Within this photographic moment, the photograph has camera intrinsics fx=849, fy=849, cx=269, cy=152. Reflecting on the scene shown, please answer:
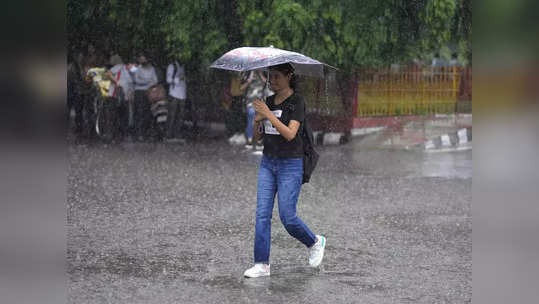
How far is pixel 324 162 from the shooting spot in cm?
1466

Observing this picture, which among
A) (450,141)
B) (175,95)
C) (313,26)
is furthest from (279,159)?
(450,141)

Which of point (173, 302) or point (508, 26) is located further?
point (173, 302)

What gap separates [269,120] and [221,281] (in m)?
1.21

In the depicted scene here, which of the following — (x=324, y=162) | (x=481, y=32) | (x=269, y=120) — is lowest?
(x=324, y=162)

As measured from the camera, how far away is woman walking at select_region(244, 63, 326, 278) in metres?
6.05

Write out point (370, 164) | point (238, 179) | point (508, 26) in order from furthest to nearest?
point (370, 164) → point (238, 179) → point (508, 26)

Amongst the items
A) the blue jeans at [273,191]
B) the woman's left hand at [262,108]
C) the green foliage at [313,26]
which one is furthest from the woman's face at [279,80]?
the green foliage at [313,26]

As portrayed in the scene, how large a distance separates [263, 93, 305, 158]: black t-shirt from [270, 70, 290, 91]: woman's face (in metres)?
0.10

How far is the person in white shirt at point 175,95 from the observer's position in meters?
18.1

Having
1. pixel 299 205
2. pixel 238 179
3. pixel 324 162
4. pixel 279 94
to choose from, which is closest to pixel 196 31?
pixel 324 162

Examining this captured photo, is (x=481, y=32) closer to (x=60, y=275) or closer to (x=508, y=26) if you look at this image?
(x=508, y=26)

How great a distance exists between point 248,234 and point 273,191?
1892mm

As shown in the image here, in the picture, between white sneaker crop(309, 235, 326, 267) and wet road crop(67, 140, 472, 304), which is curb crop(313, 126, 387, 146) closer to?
wet road crop(67, 140, 472, 304)

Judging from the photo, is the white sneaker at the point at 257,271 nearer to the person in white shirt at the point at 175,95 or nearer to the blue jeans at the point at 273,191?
the blue jeans at the point at 273,191
